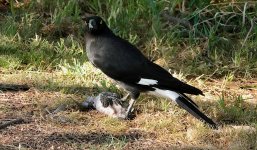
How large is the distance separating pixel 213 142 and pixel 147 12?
2519 millimetres

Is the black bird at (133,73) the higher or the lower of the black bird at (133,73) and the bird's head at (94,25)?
the lower

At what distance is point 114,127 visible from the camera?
4359 millimetres

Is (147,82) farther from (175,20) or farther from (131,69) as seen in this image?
(175,20)

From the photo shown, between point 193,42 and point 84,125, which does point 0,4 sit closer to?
point 193,42

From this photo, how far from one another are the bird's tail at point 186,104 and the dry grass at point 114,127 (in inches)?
2.3

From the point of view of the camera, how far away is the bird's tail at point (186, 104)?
4.29 meters

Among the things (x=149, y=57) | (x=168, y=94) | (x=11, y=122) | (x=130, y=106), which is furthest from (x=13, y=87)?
(x=149, y=57)

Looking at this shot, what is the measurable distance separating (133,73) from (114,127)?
423mm

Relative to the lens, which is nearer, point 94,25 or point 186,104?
point 186,104

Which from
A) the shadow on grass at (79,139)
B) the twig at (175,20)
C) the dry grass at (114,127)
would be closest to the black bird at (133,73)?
the dry grass at (114,127)

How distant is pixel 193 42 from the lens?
6.07 m

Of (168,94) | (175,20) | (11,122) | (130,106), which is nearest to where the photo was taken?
(11,122)

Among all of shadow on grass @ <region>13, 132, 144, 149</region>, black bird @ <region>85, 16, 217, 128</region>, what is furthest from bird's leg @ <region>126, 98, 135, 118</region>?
shadow on grass @ <region>13, 132, 144, 149</region>

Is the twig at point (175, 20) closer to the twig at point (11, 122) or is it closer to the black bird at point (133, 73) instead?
the black bird at point (133, 73)
